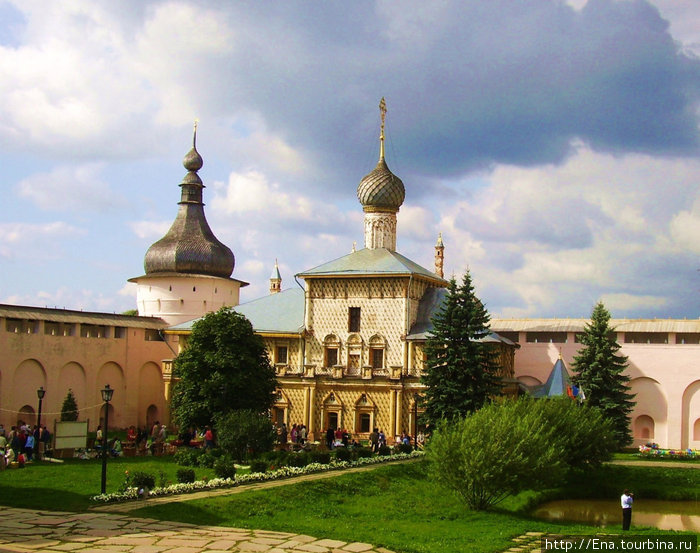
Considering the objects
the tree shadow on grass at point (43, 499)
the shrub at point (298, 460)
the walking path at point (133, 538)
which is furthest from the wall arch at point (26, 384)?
the walking path at point (133, 538)

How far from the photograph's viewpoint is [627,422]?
36062mm

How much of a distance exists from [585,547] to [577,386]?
67.1ft

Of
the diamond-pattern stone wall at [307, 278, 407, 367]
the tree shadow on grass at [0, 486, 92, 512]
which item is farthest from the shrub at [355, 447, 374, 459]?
the tree shadow on grass at [0, 486, 92, 512]

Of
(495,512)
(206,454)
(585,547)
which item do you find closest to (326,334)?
(206,454)

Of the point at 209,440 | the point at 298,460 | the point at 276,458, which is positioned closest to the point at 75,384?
the point at 209,440

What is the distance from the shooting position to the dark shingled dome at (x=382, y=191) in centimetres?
4075

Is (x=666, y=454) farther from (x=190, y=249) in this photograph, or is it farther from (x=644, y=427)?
(x=190, y=249)

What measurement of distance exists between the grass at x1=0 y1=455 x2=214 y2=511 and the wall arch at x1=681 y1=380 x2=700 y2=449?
23.1 metres

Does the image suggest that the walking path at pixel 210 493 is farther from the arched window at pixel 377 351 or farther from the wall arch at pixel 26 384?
the wall arch at pixel 26 384

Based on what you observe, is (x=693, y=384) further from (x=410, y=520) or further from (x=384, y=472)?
(x=410, y=520)

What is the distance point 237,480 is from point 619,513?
994 centimetres

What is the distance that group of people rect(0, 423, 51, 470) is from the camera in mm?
22031

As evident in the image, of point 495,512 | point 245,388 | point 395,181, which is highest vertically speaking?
point 395,181

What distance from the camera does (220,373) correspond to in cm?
2892
